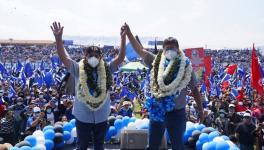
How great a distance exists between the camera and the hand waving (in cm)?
461

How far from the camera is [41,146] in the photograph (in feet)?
21.2

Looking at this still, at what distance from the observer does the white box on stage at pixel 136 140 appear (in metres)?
6.77

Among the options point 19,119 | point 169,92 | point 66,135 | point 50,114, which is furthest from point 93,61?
point 50,114

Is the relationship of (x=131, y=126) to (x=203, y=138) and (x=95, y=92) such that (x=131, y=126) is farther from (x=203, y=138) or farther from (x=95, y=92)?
(x=95, y=92)

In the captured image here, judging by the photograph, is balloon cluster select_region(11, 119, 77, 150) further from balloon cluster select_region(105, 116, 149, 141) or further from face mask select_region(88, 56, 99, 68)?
face mask select_region(88, 56, 99, 68)

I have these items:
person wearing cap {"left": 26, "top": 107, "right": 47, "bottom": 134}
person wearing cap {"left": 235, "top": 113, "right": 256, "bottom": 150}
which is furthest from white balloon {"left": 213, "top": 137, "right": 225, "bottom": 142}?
person wearing cap {"left": 26, "top": 107, "right": 47, "bottom": 134}

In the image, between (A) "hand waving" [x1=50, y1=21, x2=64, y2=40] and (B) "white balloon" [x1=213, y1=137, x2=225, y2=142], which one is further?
(B) "white balloon" [x1=213, y1=137, x2=225, y2=142]

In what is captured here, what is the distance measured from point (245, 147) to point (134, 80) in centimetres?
1482

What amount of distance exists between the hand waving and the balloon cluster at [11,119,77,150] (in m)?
2.24

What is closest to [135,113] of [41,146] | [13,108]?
[13,108]

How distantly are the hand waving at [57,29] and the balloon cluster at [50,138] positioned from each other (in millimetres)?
2240

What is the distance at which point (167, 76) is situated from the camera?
15.2ft

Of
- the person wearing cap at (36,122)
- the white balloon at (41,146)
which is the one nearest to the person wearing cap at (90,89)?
the white balloon at (41,146)

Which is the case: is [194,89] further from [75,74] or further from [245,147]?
[245,147]
